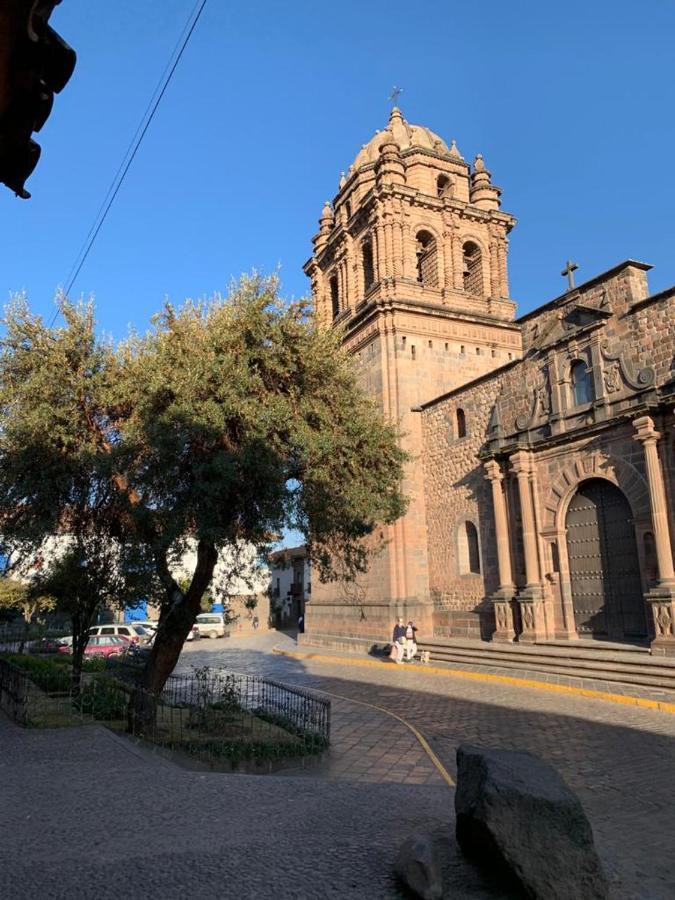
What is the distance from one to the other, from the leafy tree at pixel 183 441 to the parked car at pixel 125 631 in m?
17.7

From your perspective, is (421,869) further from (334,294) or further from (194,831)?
(334,294)

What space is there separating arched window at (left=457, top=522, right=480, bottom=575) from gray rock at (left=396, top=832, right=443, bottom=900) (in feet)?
62.2

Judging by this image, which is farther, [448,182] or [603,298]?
[448,182]

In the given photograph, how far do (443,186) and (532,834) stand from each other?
100 ft

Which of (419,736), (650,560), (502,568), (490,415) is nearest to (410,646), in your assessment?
(502,568)

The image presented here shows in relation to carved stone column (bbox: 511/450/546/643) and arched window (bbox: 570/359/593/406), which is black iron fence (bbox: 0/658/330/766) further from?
arched window (bbox: 570/359/593/406)

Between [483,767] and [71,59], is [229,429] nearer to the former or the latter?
[483,767]

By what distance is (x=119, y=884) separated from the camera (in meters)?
3.76

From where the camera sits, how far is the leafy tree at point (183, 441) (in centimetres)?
1009

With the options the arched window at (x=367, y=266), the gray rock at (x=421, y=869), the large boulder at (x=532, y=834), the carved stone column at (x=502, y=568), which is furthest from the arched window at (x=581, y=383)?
the gray rock at (x=421, y=869)

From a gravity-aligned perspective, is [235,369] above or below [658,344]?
below

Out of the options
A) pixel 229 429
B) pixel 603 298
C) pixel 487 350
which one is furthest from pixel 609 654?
pixel 487 350

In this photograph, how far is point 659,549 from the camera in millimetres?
15109

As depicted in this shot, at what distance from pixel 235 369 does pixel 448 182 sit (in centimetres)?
2339
